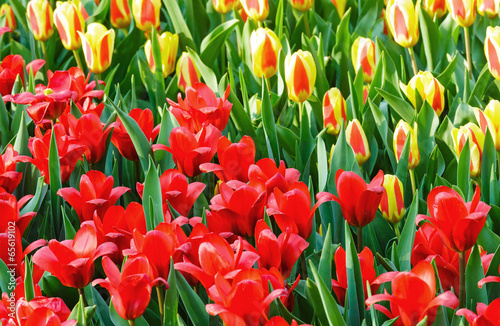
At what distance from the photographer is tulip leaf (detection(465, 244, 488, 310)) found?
98 cm

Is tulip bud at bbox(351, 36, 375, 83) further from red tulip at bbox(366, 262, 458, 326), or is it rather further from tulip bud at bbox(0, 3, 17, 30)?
tulip bud at bbox(0, 3, 17, 30)

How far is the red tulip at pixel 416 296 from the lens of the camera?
836mm

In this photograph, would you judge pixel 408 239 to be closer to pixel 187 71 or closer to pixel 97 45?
pixel 187 71

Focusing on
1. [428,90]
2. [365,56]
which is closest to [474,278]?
[428,90]

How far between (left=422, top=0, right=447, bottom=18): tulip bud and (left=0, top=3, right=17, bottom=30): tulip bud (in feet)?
5.04

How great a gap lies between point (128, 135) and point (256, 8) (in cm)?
77

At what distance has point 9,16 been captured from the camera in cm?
253

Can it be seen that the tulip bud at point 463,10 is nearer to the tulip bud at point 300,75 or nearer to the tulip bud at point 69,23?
the tulip bud at point 300,75

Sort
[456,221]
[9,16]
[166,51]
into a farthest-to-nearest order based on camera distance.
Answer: [9,16] → [166,51] → [456,221]

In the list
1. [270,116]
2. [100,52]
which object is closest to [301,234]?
[270,116]

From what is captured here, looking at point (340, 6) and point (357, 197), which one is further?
point (340, 6)

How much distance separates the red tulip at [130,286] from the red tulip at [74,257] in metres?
0.09

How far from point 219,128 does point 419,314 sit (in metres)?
0.72

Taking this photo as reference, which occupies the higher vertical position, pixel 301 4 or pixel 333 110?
pixel 301 4
